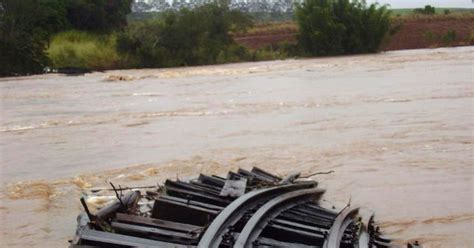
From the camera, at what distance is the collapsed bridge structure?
221 inches

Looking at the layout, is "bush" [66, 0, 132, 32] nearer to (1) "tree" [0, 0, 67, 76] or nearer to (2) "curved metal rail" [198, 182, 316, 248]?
(1) "tree" [0, 0, 67, 76]

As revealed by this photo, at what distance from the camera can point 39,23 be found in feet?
137

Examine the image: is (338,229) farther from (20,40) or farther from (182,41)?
(182,41)

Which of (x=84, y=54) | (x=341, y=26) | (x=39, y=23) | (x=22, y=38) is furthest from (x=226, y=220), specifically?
(x=341, y=26)

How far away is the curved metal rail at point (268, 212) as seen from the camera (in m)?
5.47

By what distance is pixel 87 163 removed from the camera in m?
12.0

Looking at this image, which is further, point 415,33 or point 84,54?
point 415,33

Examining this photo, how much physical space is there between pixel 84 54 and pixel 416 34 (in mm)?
26834

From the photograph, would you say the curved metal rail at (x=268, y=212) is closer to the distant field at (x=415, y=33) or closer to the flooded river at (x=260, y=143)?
the flooded river at (x=260, y=143)

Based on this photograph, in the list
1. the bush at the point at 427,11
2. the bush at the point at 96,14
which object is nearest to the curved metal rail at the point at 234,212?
the bush at the point at 96,14

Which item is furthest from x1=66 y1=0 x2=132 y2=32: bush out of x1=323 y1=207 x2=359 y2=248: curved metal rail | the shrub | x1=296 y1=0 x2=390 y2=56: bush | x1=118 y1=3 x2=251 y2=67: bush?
x1=323 y1=207 x2=359 y2=248: curved metal rail

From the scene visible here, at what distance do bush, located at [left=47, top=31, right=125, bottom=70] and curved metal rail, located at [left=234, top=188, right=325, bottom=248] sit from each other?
3238 centimetres

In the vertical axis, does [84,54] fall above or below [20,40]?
below

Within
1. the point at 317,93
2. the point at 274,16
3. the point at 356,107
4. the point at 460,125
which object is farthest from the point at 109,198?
the point at 274,16
